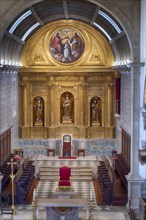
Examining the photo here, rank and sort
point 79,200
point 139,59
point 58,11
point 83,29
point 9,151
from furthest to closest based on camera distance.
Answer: point 83,29
point 9,151
point 58,11
point 139,59
point 79,200

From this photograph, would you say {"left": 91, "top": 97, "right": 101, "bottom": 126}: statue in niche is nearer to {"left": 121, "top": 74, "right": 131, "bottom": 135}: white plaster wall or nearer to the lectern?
the lectern

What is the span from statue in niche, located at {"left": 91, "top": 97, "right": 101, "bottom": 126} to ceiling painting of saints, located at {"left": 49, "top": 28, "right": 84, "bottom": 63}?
3420 mm

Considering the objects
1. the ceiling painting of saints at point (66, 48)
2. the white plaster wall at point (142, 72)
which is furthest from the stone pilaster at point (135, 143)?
the ceiling painting of saints at point (66, 48)

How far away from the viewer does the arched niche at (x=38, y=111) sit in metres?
36.8

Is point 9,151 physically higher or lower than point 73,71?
lower

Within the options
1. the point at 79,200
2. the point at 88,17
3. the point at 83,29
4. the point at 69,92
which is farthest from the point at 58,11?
the point at 79,200

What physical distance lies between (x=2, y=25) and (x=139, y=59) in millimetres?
6761

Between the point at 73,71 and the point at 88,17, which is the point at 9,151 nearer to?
the point at 73,71

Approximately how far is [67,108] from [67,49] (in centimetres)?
434

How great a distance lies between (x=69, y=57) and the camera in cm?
3631

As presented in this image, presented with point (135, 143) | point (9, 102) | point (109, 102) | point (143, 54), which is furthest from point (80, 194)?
point (109, 102)

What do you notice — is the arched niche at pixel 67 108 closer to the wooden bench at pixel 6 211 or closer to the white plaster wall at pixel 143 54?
the white plaster wall at pixel 143 54

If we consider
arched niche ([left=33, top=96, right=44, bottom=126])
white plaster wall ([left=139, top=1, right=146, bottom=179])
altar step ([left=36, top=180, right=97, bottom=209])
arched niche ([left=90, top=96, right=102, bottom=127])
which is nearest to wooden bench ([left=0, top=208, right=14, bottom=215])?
altar step ([left=36, top=180, right=97, bottom=209])

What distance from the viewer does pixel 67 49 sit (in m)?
36.3
